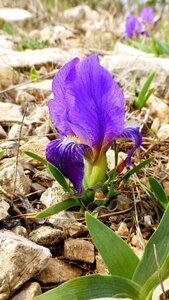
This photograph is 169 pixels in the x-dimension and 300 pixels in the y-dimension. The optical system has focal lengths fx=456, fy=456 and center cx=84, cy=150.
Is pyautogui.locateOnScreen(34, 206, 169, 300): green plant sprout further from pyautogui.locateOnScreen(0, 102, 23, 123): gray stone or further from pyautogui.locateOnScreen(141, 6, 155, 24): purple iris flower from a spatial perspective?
pyautogui.locateOnScreen(141, 6, 155, 24): purple iris flower

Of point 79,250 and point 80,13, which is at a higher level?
point 79,250

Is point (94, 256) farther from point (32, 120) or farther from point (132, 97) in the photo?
point (132, 97)

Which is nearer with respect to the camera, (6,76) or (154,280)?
(154,280)

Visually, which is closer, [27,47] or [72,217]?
[72,217]

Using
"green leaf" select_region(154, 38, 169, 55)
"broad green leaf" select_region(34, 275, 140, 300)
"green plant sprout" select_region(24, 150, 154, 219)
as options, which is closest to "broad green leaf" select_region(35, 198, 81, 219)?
"green plant sprout" select_region(24, 150, 154, 219)

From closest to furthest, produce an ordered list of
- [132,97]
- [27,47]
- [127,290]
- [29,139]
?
[127,290]
[29,139]
[132,97]
[27,47]

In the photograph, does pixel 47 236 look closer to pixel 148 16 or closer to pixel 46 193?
pixel 46 193

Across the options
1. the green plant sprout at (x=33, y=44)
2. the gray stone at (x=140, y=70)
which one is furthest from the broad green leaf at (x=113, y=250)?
the green plant sprout at (x=33, y=44)

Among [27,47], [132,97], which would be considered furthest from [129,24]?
[132,97]

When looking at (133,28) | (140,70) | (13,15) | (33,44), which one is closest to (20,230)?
(140,70)
